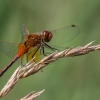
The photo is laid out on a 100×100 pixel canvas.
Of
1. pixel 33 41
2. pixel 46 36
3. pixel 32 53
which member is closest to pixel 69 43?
pixel 46 36

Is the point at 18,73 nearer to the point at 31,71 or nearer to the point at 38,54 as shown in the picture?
the point at 31,71

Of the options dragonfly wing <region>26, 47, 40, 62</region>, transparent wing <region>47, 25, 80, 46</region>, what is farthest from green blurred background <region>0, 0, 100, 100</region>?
dragonfly wing <region>26, 47, 40, 62</region>

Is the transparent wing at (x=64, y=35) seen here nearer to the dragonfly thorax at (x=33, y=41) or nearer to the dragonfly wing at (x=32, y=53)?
the dragonfly thorax at (x=33, y=41)

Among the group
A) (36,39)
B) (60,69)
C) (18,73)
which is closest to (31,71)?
(18,73)

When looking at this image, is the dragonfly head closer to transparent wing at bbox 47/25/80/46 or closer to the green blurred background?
transparent wing at bbox 47/25/80/46

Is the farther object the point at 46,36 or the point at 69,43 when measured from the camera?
the point at 69,43

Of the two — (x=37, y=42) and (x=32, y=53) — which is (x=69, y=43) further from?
(x=32, y=53)

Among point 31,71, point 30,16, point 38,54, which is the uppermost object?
point 30,16
